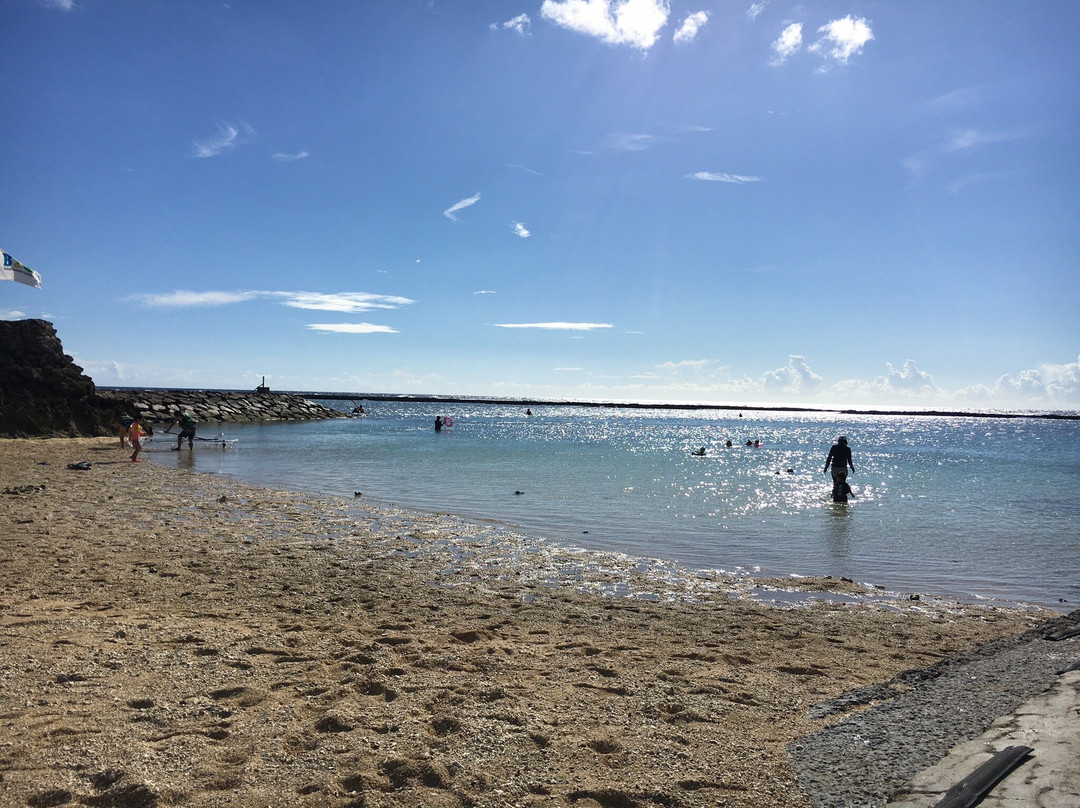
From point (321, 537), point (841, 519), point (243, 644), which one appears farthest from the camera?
point (841, 519)

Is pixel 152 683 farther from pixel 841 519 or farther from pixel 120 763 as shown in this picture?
pixel 841 519

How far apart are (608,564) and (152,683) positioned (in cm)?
720

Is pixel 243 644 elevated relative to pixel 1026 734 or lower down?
lower down

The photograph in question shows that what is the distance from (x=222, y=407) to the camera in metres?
61.6

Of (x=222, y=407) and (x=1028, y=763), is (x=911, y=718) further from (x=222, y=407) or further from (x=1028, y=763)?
(x=222, y=407)

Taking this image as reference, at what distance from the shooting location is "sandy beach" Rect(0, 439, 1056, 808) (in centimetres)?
376

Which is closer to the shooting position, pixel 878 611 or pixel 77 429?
pixel 878 611

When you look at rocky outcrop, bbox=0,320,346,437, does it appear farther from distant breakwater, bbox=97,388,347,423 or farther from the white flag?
the white flag

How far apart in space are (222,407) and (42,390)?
108 feet

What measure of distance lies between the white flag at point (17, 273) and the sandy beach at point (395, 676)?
23.0 ft

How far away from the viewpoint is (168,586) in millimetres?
8039

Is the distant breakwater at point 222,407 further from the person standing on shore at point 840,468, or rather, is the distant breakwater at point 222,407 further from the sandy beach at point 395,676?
the person standing on shore at point 840,468

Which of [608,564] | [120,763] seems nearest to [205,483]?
[608,564]

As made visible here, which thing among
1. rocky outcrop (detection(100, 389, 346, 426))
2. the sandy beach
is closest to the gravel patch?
the sandy beach
